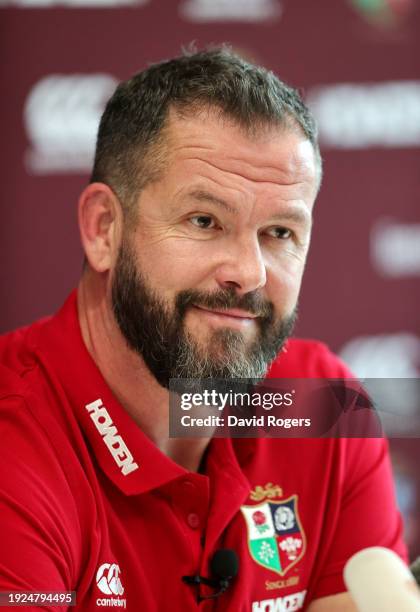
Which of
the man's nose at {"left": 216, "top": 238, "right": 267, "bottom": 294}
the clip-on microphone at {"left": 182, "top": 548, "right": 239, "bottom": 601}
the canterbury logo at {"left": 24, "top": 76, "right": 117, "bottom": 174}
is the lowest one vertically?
the clip-on microphone at {"left": 182, "top": 548, "right": 239, "bottom": 601}

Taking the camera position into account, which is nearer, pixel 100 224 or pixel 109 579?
pixel 109 579

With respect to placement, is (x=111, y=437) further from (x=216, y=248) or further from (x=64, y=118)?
(x=64, y=118)

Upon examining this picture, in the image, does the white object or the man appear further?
the man

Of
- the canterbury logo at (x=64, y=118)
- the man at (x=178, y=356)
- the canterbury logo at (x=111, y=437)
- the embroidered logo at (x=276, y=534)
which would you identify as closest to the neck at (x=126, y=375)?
the man at (x=178, y=356)

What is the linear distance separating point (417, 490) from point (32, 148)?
184cm

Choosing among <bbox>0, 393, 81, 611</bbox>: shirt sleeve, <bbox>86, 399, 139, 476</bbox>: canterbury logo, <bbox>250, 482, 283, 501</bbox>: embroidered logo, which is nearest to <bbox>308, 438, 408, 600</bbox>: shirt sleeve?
<bbox>250, 482, 283, 501</bbox>: embroidered logo

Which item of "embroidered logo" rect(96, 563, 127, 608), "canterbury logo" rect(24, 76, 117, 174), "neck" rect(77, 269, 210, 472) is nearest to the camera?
"embroidered logo" rect(96, 563, 127, 608)

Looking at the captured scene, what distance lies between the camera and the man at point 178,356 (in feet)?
4.63

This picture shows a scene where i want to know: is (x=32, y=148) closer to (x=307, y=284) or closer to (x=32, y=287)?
(x=32, y=287)

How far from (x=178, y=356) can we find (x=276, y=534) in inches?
15.2

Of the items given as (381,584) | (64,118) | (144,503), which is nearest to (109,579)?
(144,503)

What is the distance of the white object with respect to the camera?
1.05 m

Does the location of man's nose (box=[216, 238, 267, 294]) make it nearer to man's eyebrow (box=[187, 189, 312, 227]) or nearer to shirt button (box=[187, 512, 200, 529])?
man's eyebrow (box=[187, 189, 312, 227])

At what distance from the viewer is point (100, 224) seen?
1657 millimetres
